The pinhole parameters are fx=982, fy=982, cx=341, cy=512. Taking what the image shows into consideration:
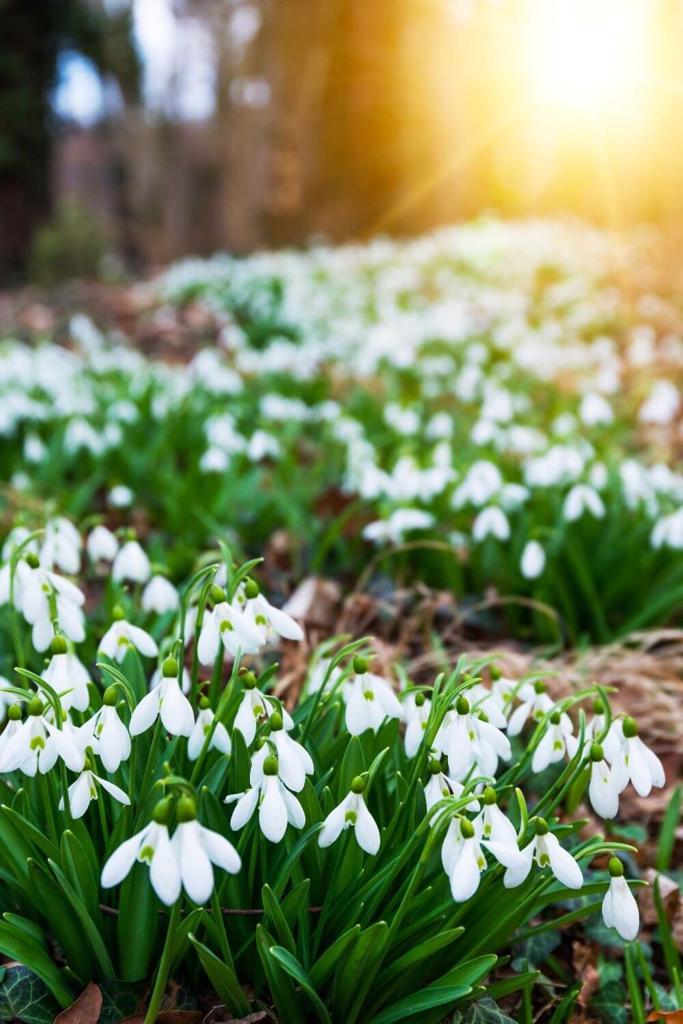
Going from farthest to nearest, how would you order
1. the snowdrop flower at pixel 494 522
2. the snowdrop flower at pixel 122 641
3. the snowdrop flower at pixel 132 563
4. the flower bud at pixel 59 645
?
the snowdrop flower at pixel 494 522 < the snowdrop flower at pixel 132 563 < the snowdrop flower at pixel 122 641 < the flower bud at pixel 59 645

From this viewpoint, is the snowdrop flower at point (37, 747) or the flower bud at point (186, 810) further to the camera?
the snowdrop flower at point (37, 747)

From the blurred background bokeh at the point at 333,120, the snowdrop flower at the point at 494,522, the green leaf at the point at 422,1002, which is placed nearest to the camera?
the green leaf at the point at 422,1002

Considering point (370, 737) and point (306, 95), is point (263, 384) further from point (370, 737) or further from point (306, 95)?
point (306, 95)

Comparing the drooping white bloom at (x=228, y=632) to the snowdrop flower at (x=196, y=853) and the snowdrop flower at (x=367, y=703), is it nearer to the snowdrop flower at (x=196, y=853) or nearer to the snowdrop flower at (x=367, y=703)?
the snowdrop flower at (x=367, y=703)

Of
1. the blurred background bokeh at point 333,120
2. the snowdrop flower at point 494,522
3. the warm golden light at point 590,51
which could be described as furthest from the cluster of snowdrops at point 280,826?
the warm golden light at point 590,51

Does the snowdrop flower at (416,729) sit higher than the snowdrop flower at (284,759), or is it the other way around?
the snowdrop flower at (284,759)

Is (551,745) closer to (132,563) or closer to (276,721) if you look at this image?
(276,721)

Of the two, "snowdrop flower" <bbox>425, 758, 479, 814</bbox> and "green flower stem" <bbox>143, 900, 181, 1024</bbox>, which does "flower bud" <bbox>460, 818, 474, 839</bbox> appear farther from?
"green flower stem" <bbox>143, 900, 181, 1024</bbox>

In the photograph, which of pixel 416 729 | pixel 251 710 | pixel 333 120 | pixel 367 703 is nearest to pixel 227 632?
pixel 251 710
